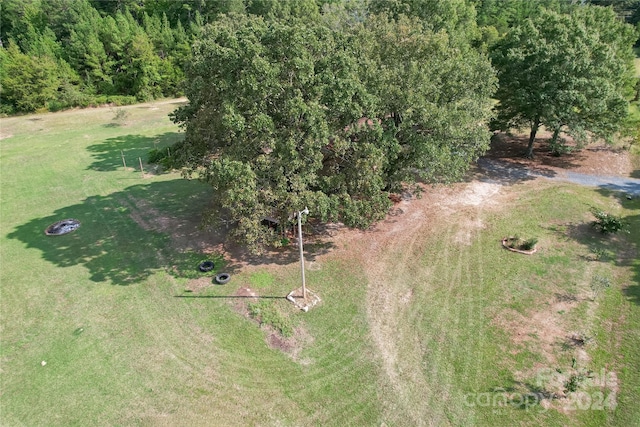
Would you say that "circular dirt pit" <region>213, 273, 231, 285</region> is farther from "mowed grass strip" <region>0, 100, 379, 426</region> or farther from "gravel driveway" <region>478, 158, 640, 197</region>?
"gravel driveway" <region>478, 158, 640, 197</region>

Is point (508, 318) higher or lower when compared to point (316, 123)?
lower

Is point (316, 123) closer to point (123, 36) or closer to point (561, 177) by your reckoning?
point (561, 177)

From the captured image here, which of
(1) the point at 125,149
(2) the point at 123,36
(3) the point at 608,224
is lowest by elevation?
(3) the point at 608,224

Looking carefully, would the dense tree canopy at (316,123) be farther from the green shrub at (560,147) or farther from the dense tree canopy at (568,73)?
the green shrub at (560,147)

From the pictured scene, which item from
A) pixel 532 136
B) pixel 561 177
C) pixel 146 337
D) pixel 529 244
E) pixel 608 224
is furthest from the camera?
pixel 532 136

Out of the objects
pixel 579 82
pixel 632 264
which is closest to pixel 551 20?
pixel 579 82

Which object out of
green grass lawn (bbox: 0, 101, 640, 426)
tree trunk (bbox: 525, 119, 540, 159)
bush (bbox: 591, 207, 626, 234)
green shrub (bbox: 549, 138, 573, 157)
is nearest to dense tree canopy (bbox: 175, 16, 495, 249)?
green grass lawn (bbox: 0, 101, 640, 426)

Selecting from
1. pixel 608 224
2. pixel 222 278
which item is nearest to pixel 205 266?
pixel 222 278
